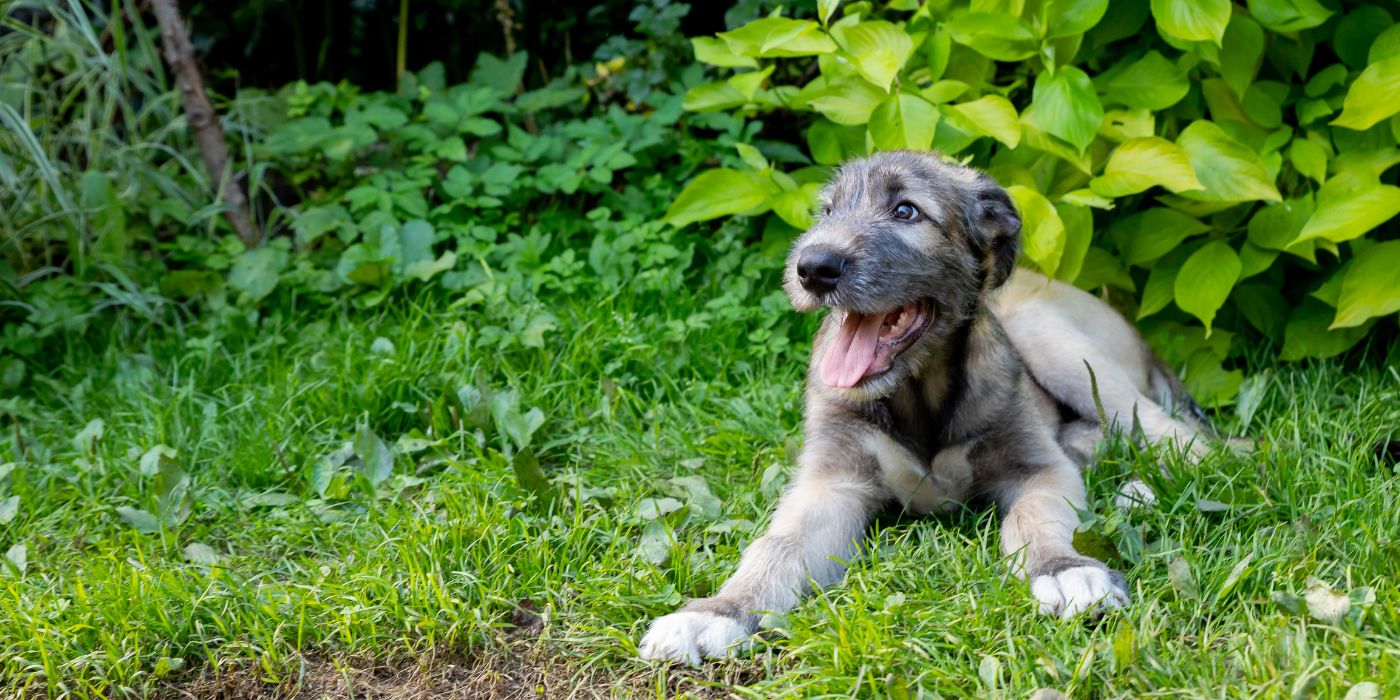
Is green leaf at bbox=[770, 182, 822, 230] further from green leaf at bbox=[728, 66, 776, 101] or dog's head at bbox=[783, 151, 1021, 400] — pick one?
dog's head at bbox=[783, 151, 1021, 400]

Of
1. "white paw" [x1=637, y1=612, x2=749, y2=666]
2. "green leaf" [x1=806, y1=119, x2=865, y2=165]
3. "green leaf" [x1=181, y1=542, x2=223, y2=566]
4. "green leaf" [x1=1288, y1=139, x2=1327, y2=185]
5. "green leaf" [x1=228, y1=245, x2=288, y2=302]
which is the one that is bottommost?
"green leaf" [x1=228, y1=245, x2=288, y2=302]

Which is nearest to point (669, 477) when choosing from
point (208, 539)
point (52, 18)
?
point (208, 539)

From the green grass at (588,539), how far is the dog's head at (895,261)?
1.55 feet

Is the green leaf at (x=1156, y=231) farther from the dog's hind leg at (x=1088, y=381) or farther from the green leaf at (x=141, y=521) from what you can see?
the green leaf at (x=141, y=521)

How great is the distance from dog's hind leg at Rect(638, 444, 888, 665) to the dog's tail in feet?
4.26

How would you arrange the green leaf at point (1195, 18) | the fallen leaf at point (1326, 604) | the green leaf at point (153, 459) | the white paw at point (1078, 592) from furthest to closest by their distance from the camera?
the green leaf at point (153, 459), the green leaf at point (1195, 18), the white paw at point (1078, 592), the fallen leaf at point (1326, 604)

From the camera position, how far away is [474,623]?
301 centimetres

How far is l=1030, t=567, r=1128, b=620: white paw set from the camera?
280cm

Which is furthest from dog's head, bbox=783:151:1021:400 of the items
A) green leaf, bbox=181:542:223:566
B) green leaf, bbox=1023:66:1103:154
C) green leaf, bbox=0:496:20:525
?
green leaf, bbox=0:496:20:525

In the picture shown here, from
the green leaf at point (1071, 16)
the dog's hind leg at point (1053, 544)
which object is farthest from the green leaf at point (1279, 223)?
the dog's hind leg at point (1053, 544)

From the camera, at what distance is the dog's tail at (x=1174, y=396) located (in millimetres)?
4242

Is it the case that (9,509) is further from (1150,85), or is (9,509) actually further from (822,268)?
(1150,85)

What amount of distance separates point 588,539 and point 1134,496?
1.45 m

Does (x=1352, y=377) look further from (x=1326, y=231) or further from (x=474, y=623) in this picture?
(x=474, y=623)
